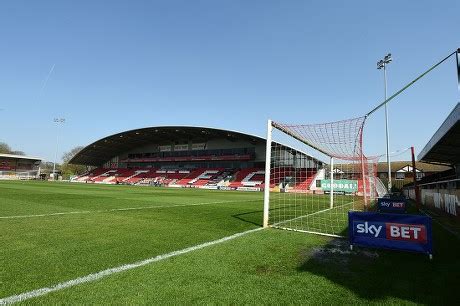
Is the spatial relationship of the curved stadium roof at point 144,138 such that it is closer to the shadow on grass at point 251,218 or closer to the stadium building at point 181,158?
the stadium building at point 181,158

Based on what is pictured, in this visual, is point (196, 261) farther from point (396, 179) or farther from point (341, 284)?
point (396, 179)

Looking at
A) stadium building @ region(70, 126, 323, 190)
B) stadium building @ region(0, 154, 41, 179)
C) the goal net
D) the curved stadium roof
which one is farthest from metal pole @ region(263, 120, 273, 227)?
stadium building @ region(0, 154, 41, 179)

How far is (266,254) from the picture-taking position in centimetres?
605

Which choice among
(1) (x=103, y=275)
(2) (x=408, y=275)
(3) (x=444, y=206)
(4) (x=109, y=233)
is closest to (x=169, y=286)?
(1) (x=103, y=275)

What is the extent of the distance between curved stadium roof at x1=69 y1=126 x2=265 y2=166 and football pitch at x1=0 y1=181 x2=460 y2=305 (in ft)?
145

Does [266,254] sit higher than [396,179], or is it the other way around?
[396,179]

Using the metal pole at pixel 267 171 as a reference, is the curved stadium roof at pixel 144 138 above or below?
above

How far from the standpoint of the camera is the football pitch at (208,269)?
12.6ft

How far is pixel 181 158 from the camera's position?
213 ft

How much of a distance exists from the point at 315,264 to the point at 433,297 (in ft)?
6.06

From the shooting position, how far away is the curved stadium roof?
2180 inches

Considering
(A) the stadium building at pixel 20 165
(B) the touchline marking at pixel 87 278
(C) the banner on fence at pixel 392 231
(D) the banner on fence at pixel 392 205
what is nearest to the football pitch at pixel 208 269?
(B) the touchline marking at pixel 87 278

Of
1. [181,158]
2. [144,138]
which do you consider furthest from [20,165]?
[181,158]

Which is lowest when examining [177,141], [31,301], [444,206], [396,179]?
[31,301]
